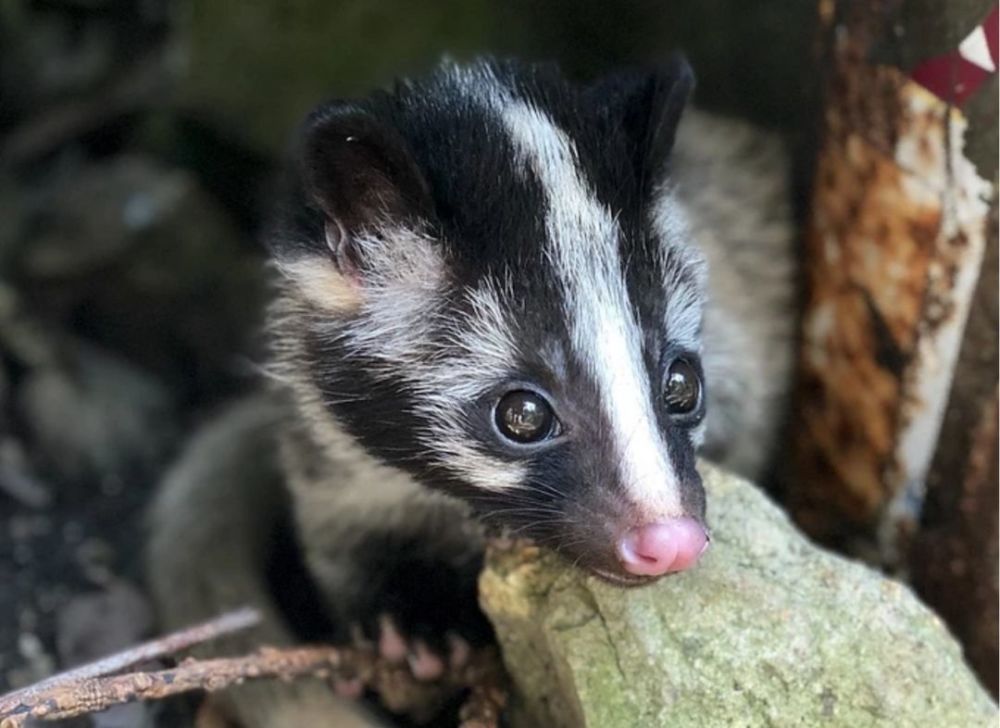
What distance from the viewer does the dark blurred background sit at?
3867mm

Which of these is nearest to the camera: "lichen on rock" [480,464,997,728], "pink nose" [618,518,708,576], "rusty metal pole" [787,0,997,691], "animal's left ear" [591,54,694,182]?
"pink nose" [618,518,708,576]


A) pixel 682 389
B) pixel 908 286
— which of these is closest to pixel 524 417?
pixel 682 389

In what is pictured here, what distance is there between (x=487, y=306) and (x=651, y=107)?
0.54 metres

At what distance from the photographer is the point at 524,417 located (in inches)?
90.2

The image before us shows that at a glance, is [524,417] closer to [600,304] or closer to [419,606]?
[600,304]

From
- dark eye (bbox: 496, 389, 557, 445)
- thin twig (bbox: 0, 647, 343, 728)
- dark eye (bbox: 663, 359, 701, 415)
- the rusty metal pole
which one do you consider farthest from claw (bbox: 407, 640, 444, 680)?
the rusty metal pole

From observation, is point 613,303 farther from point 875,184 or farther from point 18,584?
point 18,584

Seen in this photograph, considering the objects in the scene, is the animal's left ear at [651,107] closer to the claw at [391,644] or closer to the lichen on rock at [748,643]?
the lichen on rock at [748,643]

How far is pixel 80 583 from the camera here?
3.41m

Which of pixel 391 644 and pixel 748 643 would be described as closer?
pixel 748 643

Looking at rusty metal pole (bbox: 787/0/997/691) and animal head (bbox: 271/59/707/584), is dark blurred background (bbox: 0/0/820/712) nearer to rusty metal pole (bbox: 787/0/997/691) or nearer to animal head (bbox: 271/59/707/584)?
rusty metal pole (bbox: 787/0/997/691)

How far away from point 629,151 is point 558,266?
345mm

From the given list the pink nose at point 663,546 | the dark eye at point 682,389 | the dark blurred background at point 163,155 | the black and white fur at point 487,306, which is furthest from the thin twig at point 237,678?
the dark blurred background at point 163,155

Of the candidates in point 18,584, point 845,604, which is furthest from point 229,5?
point 845,604
